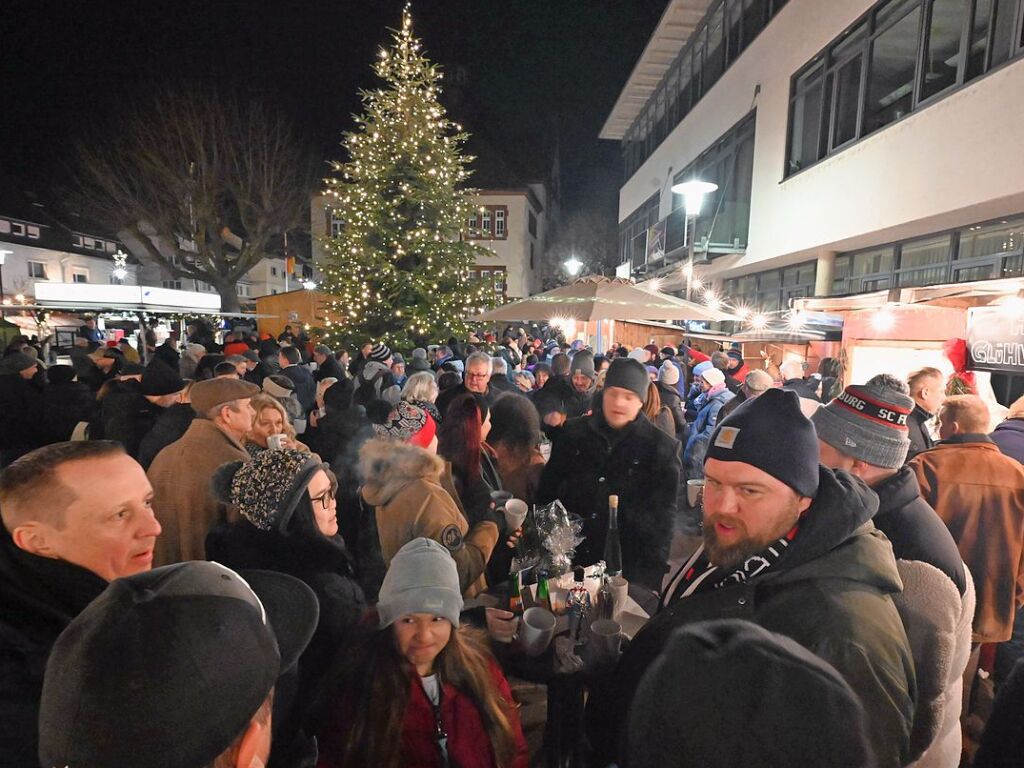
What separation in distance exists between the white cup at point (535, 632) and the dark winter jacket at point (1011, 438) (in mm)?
3876

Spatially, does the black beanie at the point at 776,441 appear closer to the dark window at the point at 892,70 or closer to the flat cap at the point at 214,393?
the flat cap at the point at 214,393

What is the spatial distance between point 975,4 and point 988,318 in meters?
6.03

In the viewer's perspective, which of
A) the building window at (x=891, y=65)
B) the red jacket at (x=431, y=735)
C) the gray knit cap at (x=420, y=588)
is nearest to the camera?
the red jacket at (x=431, y=735)

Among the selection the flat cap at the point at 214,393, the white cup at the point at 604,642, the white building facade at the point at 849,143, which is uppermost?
the white building facade at the point at 849,143

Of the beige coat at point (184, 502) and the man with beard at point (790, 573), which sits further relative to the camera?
the beige coat at point (184, 502)

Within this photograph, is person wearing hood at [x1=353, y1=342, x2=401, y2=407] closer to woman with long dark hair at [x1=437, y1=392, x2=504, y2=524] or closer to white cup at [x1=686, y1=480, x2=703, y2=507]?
woman with long dark hair at [x1=437, y1=392, x2=504, y2=524]

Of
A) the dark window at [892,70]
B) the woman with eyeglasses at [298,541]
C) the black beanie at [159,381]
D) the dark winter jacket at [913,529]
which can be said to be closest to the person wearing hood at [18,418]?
the black beanie at [159,381]

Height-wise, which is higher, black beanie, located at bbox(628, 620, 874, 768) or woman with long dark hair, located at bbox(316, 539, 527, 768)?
black beanie, located at bbox(628, 620, 874, 768)

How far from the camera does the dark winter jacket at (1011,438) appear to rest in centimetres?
389

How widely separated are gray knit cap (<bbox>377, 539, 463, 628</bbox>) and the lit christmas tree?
39.7ft

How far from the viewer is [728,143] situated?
16844 millimetres

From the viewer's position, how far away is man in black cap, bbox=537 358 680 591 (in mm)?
3723

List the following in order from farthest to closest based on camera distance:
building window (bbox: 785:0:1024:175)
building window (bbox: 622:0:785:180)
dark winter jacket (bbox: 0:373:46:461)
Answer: building window (bbox: 622:0:785:180), building window (bbox: 785:0:1024:175), dark winter jacket (bbox: 0:373:46:461)

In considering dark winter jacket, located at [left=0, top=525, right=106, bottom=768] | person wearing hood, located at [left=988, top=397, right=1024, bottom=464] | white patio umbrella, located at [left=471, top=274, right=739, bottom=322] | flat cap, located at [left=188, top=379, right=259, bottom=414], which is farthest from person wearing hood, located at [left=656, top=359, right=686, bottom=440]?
dark winter jacket, located at [left=0, top=525, right=106, bottom=768]
